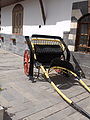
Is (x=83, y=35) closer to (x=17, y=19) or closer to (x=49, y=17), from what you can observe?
(x=49, y=17)

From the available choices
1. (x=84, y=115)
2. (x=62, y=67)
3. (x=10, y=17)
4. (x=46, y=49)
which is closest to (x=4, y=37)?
(x=10, y=17)

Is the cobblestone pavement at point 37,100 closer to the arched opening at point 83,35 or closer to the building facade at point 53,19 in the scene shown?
the arched opening at point 83,35

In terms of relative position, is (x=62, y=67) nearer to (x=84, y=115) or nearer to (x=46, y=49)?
(x=46, y=49)

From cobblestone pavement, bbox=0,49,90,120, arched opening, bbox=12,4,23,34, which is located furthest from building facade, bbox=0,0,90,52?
cobblestone pavement, bbox=0,49,90,120

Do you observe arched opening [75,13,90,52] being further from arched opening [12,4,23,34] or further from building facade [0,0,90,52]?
arched opening [12,4,23,34]

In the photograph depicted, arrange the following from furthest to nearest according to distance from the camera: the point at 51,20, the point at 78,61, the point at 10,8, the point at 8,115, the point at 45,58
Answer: the point at 10,8
the point at 51,20
the point at 78,61
the point at 45,58
the point at 8,115

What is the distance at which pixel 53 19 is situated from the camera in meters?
6.14

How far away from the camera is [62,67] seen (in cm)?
404

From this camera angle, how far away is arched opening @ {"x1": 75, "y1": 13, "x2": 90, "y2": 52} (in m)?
4.72

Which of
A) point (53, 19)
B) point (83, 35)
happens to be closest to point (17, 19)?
point (53, 19)

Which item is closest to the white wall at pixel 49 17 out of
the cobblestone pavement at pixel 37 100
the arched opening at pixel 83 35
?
the arched opening at pixel 83 35

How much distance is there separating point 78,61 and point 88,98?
1.82 metres

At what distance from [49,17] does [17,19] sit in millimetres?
3008

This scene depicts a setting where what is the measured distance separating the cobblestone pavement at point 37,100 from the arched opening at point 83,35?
124 cm
